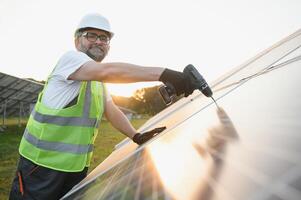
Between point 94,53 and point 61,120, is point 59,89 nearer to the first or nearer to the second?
point 61,120

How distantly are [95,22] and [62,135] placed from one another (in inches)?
33.2

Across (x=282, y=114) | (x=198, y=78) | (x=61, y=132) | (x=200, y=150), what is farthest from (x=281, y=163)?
(x=61, y=132)

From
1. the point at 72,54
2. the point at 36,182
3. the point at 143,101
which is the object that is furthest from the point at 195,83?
the point at 143,101

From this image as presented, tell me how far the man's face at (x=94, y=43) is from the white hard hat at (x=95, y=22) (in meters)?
0.04

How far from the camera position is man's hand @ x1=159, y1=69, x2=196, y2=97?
156cm

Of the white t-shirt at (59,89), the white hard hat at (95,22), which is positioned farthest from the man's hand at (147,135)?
the white hard hat at (95,22)

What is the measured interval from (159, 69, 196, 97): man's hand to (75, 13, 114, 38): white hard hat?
3.16 feet

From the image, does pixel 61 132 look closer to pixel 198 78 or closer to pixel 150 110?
pixel 198 78

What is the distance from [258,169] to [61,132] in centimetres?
180

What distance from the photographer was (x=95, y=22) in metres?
2.36

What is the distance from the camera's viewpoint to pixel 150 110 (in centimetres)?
6788

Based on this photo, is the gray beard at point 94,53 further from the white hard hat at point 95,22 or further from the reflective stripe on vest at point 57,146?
the reflective stripe on vest at point 57,146

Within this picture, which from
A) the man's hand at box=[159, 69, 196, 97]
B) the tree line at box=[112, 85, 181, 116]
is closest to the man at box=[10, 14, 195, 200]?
the man's hand at box=[159, 69, 196, 97]

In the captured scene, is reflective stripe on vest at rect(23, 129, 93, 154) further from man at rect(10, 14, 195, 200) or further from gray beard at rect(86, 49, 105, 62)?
gray beard at rect(86, 49, 105, 62)
